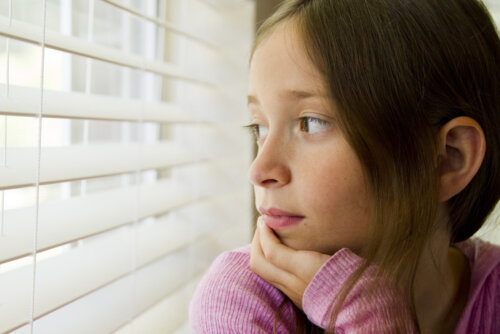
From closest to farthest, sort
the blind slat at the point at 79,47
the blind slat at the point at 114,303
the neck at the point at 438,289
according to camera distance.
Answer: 1. the blind slat at the point at 79,47
2. the blind slat at the point at 114,303
3. the neck at the point at 438,289

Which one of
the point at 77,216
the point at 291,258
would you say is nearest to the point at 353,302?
the point at 291,258

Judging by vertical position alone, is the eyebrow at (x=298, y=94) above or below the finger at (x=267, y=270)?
above

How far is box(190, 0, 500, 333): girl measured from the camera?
0.72 meters

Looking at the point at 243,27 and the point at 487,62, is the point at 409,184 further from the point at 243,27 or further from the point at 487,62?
the point at 243,27

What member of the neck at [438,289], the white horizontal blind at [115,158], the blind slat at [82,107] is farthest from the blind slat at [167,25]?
the neck at [438,289]

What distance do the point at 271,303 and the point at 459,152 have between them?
0.43 meters

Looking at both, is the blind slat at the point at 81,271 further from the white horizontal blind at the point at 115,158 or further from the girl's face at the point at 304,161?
the girl's face at the point at 304,161

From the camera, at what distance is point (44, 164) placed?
626mm

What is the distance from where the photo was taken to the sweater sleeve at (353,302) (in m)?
0.72

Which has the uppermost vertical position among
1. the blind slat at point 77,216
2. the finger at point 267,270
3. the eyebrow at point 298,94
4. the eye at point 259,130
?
the eyebrow at point 298,94

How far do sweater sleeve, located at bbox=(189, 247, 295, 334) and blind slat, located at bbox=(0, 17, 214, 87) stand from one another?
1.26 feet

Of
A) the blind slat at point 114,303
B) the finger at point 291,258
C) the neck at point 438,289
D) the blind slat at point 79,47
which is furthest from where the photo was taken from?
the neck at point 438,289

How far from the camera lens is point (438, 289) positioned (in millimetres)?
982

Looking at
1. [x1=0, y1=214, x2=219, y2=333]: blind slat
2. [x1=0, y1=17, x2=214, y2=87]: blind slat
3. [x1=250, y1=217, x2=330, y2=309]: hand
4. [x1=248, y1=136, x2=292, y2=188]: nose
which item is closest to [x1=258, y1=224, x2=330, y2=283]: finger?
[x1=250, y1=217, x2=330, y2=309]: hand
